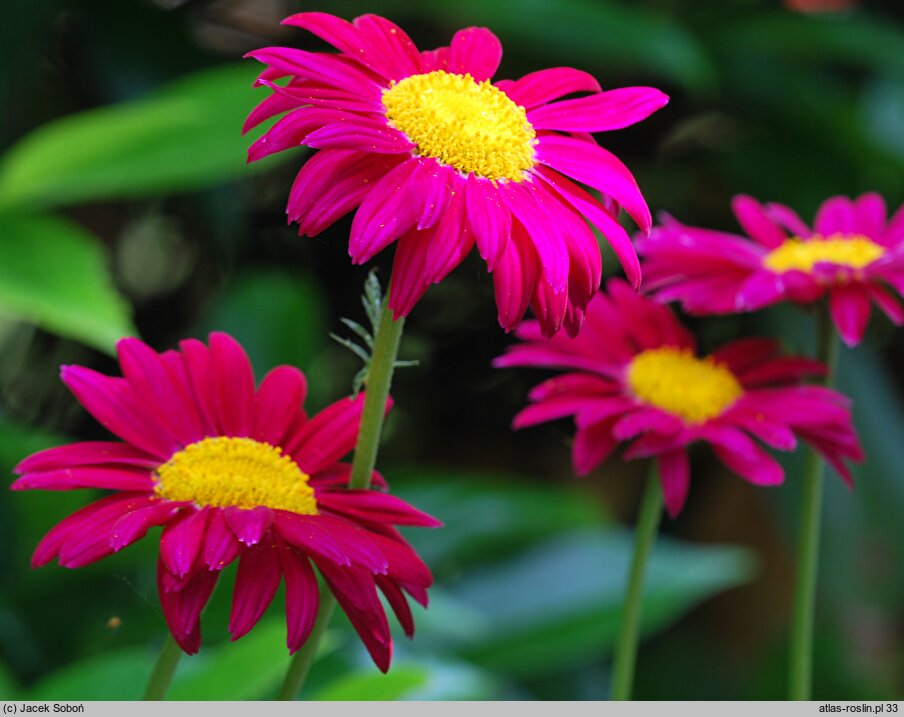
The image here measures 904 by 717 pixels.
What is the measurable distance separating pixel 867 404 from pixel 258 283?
0.34 meters

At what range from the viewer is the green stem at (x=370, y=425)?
0.48 ft

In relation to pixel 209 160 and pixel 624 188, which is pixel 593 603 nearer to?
pixel 209 160

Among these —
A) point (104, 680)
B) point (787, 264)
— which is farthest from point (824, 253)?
point (104, 680)

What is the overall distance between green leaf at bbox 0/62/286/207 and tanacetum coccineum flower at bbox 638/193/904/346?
0.86ft

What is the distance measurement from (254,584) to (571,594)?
1.26ft

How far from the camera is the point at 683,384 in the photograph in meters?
0.22

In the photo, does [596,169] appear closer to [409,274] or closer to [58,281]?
[409,274]

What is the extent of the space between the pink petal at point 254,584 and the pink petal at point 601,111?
2.7 inches

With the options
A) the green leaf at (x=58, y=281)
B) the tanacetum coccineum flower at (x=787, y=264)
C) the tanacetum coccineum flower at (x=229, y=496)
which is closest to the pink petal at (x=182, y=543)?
the tanacetum coccineum flower at (x=229, y=496)

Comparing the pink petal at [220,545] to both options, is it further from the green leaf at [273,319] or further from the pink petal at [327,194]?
the green leaf at [273,319]

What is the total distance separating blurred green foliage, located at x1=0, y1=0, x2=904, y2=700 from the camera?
43cm

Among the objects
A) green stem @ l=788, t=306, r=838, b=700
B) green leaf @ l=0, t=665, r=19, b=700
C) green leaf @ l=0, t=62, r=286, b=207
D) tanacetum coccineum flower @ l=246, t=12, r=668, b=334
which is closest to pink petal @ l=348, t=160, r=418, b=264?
tanacetum coccineum flower @ l=246, t=12, r=668, b=334

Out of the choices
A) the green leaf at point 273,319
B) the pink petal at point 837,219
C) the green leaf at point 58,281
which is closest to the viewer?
the pink petal at point 837,219

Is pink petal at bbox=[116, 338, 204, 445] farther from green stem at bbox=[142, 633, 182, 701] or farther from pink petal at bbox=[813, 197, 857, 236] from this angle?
pink petal at bbox=[813, 197, 857, 236]
